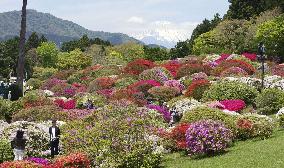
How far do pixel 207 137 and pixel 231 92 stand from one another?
501 inches

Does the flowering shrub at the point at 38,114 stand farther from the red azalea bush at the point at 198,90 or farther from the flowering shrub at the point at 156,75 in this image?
the flowering shrub at the point at 156,75

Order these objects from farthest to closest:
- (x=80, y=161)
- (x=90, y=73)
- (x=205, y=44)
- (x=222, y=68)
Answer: (x=205, y=44) < (x=90, y=73) < (x=222, y=68) < (x=80, y=161)

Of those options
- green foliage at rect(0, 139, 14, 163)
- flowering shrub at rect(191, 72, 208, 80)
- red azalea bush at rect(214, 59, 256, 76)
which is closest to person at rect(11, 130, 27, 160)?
green foliage at rect(0, 139, 14, 163)

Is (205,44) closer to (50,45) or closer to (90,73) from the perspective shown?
(90,73)

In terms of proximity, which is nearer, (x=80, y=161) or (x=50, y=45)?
(x=80, y=161)

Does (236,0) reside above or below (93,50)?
above

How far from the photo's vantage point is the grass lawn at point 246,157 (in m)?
16.8

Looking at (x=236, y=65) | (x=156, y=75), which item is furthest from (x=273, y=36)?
(x=156, y=75)

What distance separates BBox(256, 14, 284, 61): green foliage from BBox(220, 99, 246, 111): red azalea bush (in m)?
26.9

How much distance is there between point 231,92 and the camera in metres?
31.9

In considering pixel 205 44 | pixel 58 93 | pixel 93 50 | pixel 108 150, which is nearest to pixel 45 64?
pixel 93 50

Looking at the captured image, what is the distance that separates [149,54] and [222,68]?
135 feet

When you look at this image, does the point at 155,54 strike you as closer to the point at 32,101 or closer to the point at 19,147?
the point at 32,101

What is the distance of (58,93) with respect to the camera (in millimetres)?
45969
